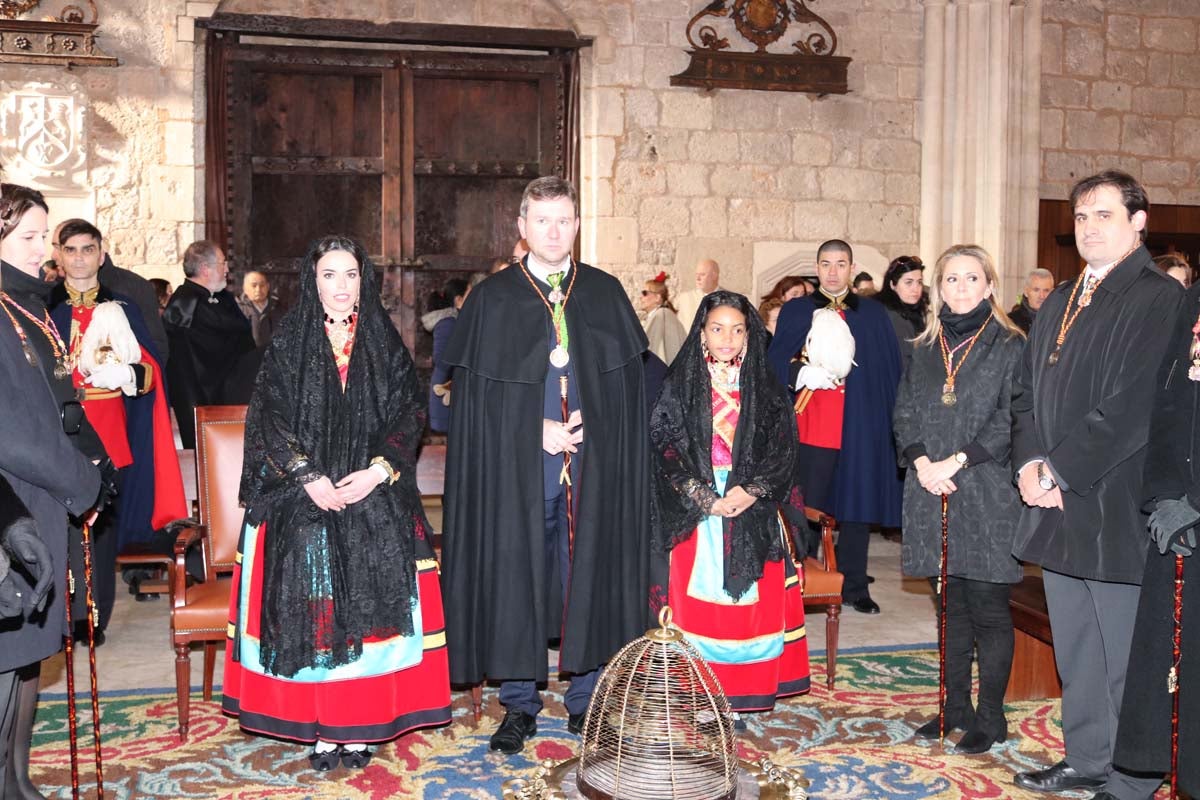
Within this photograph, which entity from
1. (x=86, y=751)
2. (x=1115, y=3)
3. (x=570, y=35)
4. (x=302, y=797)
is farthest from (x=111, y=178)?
(x=1115, y=3)

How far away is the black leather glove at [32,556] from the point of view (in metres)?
2.63

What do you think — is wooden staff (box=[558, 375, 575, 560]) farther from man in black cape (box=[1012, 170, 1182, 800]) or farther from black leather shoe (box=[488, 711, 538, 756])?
man in black cape (box=[1012, 170, 1182, 800])

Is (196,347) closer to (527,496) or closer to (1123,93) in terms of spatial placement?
(527,496)

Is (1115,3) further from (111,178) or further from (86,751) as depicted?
(86,751)

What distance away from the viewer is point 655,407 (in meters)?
4.40

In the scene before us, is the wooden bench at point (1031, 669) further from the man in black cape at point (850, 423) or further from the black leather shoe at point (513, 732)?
the black leather shoe at point (513, 732)

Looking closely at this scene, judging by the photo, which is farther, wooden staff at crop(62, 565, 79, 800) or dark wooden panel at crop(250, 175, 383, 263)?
dark wooden panel at crop(250, 175, 383, 263)

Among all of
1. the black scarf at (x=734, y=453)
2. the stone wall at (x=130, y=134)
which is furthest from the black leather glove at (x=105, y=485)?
the stone wall at (x=130, y=134)

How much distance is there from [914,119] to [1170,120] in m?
2.46

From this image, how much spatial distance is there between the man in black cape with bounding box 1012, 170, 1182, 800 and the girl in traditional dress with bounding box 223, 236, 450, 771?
2.01 m

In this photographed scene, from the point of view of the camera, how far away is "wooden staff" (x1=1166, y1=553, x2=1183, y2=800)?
313cm

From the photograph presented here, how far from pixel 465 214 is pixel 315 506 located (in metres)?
5.97

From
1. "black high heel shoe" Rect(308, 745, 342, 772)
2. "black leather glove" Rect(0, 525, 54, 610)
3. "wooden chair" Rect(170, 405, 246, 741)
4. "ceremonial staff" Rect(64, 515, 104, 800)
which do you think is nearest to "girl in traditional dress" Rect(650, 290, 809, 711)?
"black high heel shoe" Rect(308, 745, 342, 772)

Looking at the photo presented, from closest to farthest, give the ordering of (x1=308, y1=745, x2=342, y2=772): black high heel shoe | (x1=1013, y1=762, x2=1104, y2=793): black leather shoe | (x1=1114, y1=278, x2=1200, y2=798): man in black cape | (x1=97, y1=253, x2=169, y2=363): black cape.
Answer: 1. (x1=1114, y1=278, x2=1200, y2=798): man in black cape
2. (x1=1013, y1=762, x2=1104, y2=793): black leather shoe
3. (x1=308, y1=745, x2=342, y2=772): black high heel shoe
4. (x1=97, y1=253, x2=169, y2=363): black cape
